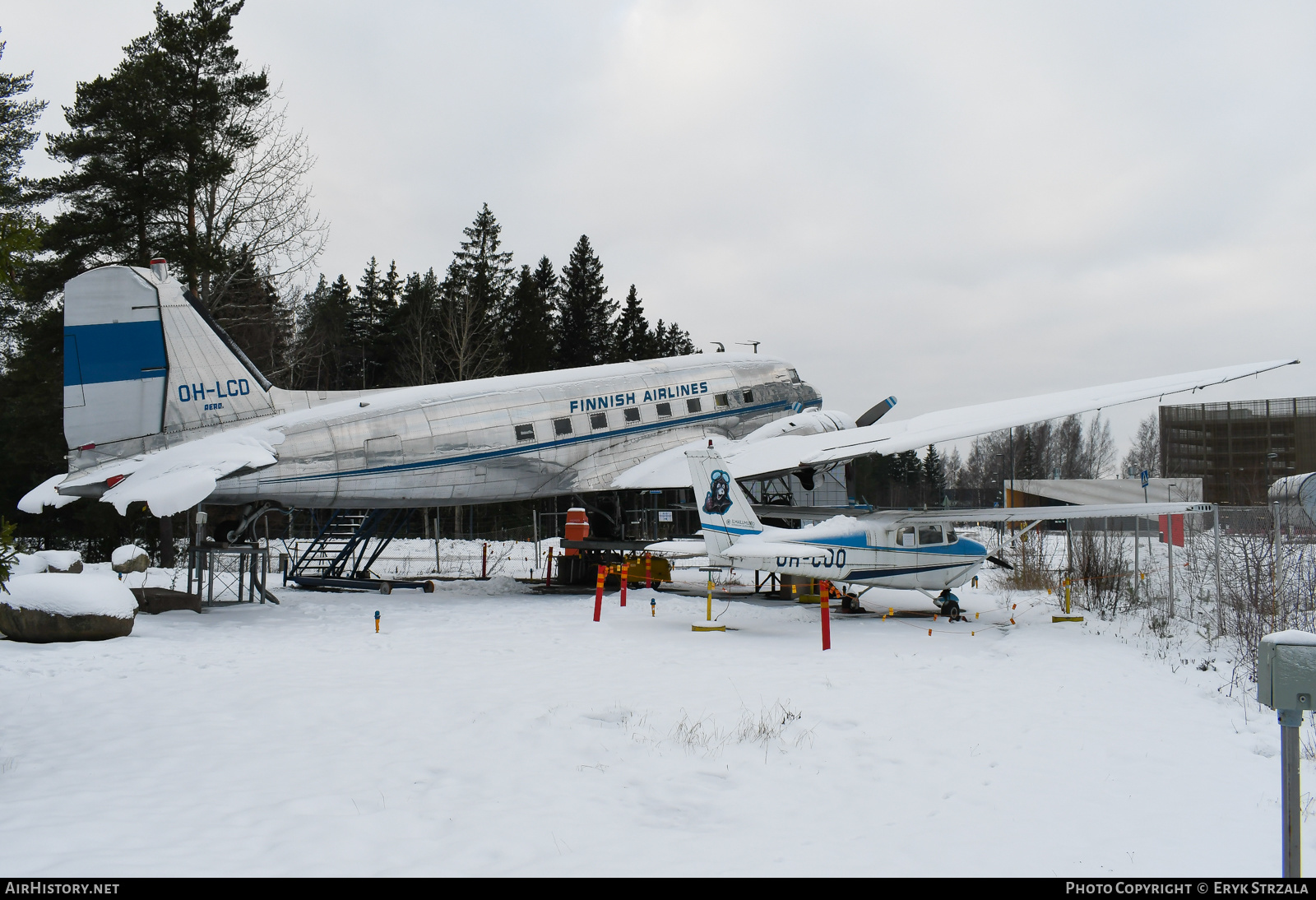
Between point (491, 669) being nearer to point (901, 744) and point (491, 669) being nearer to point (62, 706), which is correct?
point (62, 706)

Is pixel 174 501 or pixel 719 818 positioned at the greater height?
pixel 174 501

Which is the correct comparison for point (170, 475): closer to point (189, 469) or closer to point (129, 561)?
point (189, 469)

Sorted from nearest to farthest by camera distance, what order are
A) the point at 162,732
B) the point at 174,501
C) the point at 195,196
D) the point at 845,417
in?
the point at 162,732, the point at 174,501, the point at 845,417, the point at 195,196

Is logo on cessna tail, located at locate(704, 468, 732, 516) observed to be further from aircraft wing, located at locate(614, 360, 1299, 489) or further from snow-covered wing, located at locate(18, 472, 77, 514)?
snow-covered wing, located at locate(18, 472, 77, 514)

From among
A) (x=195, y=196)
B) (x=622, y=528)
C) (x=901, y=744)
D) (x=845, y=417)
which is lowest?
(x=901, y=744)

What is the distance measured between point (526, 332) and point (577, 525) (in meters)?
38.9

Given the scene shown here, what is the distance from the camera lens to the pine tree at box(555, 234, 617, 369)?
64.8 meters

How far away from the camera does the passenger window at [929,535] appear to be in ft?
55.7

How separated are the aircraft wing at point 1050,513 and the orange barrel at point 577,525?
25.4ft

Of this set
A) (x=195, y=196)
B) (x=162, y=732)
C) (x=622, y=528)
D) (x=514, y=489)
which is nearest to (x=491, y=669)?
(x=162, y=732)

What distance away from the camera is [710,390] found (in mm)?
22641

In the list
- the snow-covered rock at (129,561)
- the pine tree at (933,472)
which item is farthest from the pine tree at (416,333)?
the pine tree at (933,472)

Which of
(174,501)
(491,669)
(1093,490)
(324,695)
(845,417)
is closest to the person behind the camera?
(324,695)

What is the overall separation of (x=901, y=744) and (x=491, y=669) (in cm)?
547
